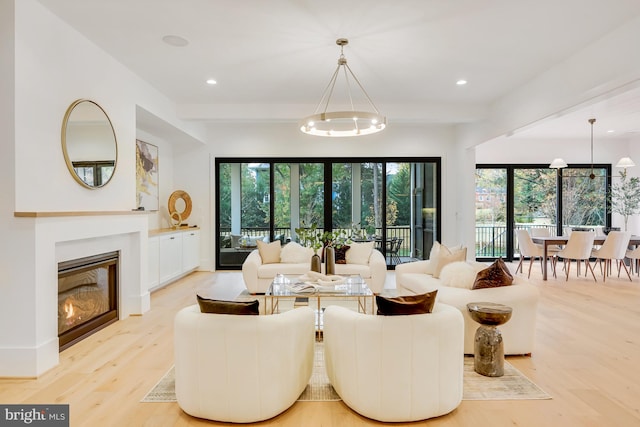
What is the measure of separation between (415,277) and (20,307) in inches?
151

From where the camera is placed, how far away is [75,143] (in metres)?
3.37

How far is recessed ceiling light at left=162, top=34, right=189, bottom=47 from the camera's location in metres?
3.54

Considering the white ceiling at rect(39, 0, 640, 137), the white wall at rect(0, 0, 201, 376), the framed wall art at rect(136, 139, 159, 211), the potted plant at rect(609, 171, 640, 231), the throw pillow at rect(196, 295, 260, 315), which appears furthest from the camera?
the potted plant at rect(609, 171, 640, 231)

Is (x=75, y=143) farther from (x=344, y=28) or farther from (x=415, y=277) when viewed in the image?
(x=415, y=277)

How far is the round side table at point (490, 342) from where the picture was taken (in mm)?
2729

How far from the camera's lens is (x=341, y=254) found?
5.63m

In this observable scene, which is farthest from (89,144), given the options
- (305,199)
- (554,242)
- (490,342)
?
(554,242)

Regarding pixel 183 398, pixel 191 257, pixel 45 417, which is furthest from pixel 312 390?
pixel 191 257

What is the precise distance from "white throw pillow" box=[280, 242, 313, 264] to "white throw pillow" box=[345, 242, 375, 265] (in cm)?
62

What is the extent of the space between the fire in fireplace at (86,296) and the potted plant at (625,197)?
9.65 metres

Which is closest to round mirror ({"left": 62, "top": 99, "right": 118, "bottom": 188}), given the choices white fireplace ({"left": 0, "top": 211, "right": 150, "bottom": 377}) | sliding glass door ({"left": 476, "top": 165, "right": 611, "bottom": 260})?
white fireplace ({"left": 0, "top": 211, "right": 150, "bottom": 377})

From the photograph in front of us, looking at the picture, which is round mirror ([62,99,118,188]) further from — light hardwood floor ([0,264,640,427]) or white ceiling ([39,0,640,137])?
light hardwood floor ([0,264,640,427])

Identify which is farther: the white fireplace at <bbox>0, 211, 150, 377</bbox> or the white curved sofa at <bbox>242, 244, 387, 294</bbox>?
the white curved sofa at <bbox>242, 244, 387, 294</bbox>

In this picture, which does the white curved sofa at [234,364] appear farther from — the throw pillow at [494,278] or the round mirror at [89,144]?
the round mirror at [89,144]
